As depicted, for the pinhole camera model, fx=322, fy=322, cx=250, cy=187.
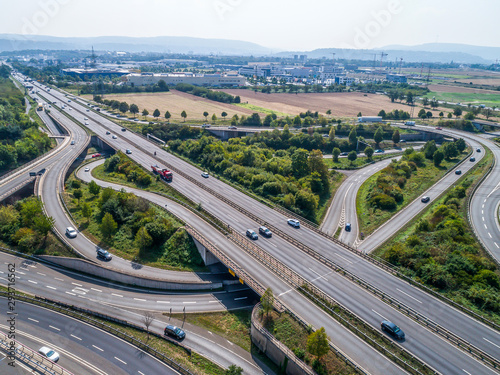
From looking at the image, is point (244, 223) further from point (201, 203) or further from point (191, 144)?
point (191, 144)

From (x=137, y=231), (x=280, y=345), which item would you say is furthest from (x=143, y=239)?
(x=280, y=345)

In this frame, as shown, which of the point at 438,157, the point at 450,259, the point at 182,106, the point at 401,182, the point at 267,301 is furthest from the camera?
the point at 182,106

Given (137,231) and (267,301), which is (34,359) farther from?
(137,231)

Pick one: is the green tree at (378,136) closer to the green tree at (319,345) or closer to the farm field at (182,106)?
the farm field at (182,106)

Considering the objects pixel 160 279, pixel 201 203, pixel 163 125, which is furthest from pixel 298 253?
pixel 163 125

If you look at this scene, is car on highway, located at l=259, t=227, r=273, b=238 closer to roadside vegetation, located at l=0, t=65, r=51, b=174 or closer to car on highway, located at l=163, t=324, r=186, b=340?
car on highway, located at l=163, t=324, r=186, b=340

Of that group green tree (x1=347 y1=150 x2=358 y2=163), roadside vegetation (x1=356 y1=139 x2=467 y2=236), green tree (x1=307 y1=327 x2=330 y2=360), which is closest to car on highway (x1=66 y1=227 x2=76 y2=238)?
green tree (x1=307 y1=327 x2=330 y2=360)

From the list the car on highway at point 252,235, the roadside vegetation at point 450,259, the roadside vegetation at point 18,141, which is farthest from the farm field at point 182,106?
the roadside vegetation at point 450,259
